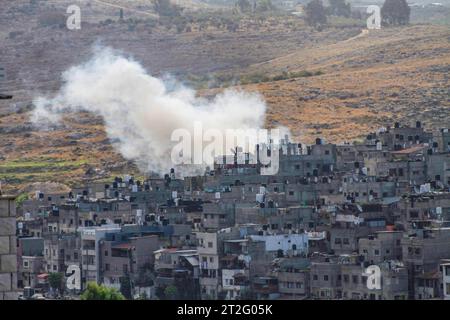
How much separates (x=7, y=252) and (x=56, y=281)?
58821 mm

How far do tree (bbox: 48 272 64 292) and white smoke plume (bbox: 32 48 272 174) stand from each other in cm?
4544

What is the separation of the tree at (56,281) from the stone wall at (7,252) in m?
57.7

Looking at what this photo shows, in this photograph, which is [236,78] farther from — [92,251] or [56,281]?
[56,281]

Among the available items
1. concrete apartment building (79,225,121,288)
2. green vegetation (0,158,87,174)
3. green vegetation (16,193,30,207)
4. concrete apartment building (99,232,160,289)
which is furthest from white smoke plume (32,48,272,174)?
concrete apartment building (99,232,160,289)

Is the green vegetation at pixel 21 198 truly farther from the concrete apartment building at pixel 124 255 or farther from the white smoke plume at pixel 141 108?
the concrete apartment building at pixel 124 255

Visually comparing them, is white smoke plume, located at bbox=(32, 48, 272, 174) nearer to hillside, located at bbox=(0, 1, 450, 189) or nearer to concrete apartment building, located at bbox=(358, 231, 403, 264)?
hillside, located at bbox=(0, 1, 450, 189)

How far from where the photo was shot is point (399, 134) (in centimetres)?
10606

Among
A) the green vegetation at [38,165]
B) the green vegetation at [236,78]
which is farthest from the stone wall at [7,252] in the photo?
the green vegetation at [236,78]

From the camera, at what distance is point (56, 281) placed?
7369cm

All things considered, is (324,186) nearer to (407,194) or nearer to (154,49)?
(407,194)

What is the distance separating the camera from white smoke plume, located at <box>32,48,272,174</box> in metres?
126

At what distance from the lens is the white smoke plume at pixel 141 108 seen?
126 m

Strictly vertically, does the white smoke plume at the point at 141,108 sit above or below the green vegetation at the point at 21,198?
above

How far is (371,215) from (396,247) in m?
8.61
